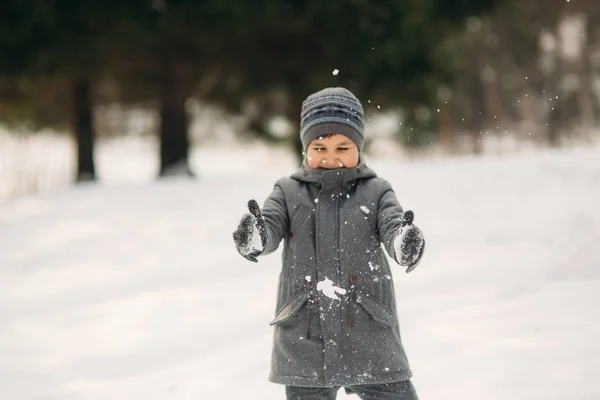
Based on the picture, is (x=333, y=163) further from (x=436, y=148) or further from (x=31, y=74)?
(x=436, y=148)

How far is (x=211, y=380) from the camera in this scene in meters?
3.63

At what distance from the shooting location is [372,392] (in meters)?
2.23

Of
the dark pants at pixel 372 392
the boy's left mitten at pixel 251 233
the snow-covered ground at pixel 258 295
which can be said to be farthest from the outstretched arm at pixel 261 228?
the snow-covered ground at pixel 258 295

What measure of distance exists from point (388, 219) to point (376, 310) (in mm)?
295

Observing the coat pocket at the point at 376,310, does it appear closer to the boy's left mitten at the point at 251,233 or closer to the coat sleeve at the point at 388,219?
the coat sleeve at the point at 388,219

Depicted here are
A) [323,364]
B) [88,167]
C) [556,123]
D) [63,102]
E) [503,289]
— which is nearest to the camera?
[323,364]

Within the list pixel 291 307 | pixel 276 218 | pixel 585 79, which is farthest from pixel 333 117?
pixel 585 79

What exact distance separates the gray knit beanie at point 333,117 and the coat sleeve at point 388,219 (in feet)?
0.68

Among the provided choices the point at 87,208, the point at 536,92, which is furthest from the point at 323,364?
the point at 536,92

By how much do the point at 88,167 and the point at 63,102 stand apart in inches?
126

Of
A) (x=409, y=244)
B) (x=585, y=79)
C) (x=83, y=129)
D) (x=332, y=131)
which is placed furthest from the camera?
(x=585, y=79)

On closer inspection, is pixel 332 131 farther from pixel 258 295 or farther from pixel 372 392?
pixel 258 295

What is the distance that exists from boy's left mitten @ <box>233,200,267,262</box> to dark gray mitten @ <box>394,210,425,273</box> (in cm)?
43

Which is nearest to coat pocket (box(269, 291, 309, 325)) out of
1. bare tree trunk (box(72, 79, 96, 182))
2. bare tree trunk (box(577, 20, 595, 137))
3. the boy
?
the boy
